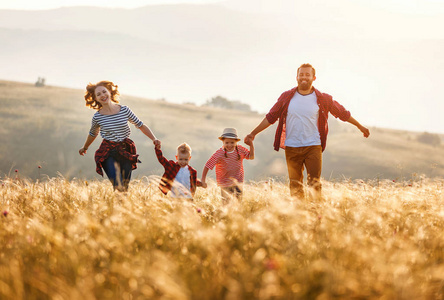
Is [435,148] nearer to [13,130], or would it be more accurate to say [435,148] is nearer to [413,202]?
[13,130]

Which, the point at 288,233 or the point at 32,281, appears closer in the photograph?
the point at 32,281

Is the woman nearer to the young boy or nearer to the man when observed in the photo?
the young boy

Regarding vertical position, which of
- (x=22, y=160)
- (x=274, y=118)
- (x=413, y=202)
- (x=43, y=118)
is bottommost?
(x=22, y=160)

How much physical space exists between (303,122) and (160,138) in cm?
4905

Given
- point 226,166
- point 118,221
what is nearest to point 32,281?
point 118,221

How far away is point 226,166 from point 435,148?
194 feet

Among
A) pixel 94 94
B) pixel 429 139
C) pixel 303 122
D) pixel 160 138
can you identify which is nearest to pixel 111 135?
pixel 94 94

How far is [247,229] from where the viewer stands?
344 centimetres

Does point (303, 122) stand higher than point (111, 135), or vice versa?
point (303, 122)

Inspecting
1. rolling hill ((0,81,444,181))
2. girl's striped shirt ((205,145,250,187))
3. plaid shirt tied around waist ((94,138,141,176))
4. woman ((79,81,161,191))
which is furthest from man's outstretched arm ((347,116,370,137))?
rolling hill ((0,81,444,181))

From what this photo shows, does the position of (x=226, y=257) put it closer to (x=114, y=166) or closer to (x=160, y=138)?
(x=114, y=166)

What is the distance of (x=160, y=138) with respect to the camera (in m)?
54.6

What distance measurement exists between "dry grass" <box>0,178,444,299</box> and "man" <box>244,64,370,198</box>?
1.94m

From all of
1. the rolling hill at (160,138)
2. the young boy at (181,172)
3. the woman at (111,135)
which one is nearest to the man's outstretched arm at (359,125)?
the young boy at (181,172)
